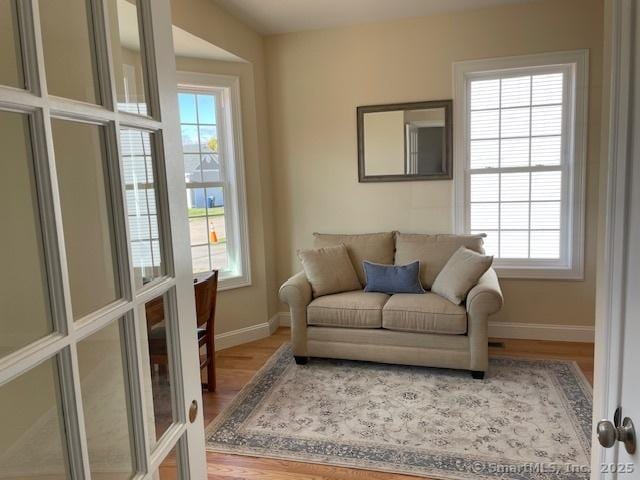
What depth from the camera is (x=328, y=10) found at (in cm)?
369

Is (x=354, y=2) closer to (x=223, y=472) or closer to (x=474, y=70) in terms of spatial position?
(x=474, y=70)

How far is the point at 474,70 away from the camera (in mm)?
3848

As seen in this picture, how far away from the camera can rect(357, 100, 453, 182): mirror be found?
3.98 meters

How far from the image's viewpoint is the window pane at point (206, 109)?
3881mm

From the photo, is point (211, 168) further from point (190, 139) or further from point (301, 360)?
point (301, 360)

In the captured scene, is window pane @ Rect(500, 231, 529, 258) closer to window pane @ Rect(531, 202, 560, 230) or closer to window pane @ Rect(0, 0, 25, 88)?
window pane @ Rect(531, 202, 560, 230)

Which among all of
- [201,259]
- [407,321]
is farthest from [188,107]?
[407,321]

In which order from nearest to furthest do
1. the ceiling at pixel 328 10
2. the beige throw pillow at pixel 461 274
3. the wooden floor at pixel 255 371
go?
the wooden floor at pixel 255 371 < the beige throw pillow at pixel 461 274 < the ceiling at pixel 328 10

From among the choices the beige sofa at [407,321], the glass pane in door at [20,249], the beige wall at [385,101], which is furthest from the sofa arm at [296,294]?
the glass pane in door at [20,249]

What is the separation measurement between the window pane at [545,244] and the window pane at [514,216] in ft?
0.42

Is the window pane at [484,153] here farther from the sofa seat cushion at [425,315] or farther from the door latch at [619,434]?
the door latch at [619,434]

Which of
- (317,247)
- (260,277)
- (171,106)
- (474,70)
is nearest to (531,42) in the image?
(474,70)

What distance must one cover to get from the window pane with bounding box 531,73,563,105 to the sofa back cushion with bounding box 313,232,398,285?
166 centimetres

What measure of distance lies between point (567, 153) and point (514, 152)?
1.33ft
